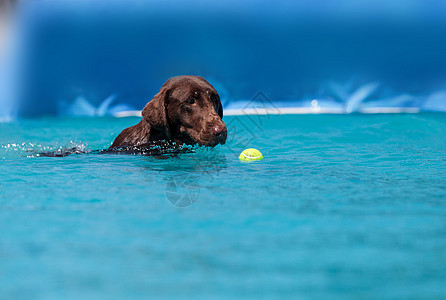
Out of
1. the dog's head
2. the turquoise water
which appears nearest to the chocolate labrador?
the dog's head

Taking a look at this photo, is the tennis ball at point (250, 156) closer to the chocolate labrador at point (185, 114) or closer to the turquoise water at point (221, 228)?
the turquoise water at point (221, 228)

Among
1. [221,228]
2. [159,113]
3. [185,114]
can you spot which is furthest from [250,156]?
[221,228]

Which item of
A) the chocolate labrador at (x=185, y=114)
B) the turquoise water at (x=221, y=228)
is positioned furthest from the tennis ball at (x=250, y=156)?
the chocolate labrador at (x=185, y=114)

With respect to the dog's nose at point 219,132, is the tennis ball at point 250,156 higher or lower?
lower

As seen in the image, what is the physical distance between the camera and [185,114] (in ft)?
14.9

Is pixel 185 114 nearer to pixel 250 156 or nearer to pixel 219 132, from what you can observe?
pixel 219 132

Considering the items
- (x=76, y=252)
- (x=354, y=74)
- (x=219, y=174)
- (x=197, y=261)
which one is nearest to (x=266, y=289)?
(x=197, y=261)

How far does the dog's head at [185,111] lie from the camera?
4.39 metres

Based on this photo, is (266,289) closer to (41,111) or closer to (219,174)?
(219,174)

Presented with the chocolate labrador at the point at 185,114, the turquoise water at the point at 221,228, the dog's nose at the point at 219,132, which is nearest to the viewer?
the turquoise water at the point at 221,228

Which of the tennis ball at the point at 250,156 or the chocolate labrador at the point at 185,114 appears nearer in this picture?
the chocolate labrador at the point at 185,114

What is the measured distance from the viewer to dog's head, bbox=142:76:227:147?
173 inches

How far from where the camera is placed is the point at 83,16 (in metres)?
11.3

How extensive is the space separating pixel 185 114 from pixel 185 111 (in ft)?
0.09
